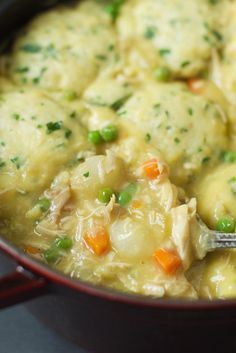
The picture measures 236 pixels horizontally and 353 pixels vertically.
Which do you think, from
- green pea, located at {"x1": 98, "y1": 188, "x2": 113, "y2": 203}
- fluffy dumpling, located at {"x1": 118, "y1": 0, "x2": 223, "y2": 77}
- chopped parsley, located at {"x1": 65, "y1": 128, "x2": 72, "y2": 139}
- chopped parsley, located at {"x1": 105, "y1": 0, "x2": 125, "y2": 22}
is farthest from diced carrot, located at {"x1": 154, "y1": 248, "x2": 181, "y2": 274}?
chopped parsley, located at {"x1": 105, "y1": 0, "x2": 125, "y2": 22}

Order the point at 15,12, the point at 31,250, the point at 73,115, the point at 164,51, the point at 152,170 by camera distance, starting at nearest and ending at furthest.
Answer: the point at 31,250 → the point at 152,170 → the point at 73,115 → the point at 164,51 → the point at 15,12

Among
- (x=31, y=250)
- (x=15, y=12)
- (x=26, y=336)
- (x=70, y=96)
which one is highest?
(x=15, y=12)

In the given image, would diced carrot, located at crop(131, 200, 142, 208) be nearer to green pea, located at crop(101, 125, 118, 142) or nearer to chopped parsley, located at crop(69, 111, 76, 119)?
green pea, located at crop(101, 125, 118, 142)

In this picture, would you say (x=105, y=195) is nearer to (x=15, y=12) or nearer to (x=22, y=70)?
(x=22, y=70)

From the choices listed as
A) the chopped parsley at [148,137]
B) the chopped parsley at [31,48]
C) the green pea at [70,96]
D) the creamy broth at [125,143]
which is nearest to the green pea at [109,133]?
the creamy broth at [125,143]

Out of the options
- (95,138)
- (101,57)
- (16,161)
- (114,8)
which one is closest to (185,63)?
(101,57)

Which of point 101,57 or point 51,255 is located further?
point 101,57

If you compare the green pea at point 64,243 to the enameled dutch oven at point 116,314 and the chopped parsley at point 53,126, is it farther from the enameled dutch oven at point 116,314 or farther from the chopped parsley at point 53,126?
the chopped parsley at point 53,126
